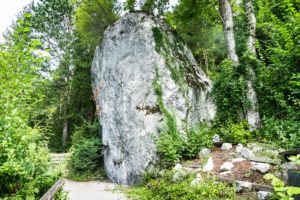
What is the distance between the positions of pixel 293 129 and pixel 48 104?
46.8ft

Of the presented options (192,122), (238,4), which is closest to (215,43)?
(238,4)

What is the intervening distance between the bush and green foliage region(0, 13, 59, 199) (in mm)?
5626

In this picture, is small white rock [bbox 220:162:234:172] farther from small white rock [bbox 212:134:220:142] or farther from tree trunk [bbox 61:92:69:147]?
tree trunk [bbox 61:92:69:147]

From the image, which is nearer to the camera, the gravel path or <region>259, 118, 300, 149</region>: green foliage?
<region>259, 118, 300, 149</region>: green foliage

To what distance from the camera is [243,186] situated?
4656mm

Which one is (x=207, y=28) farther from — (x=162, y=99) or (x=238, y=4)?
(x=162, y=99)

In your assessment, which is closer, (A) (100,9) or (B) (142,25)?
(B) (142,25)

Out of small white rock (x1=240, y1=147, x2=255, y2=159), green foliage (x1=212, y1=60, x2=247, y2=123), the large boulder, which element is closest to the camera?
small white rock (x1=240, y1=147, x2=255, y2=159)

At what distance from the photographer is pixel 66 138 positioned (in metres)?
16.1

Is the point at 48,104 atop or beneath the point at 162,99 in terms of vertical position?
atop

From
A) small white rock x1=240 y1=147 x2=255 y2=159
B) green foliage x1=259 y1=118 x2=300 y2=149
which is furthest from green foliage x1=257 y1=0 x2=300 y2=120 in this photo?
small white rock x1=240 y1=147 x2=255 y2=159

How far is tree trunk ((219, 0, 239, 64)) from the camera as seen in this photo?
9.15 metres

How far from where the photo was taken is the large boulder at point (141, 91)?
7711mm

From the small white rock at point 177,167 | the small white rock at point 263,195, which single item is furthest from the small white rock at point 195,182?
the small white rock at point 263,195
